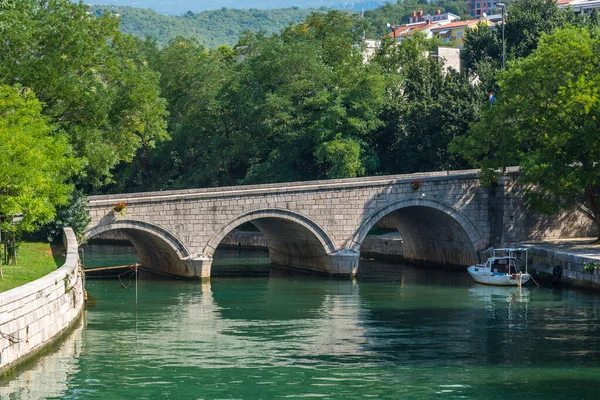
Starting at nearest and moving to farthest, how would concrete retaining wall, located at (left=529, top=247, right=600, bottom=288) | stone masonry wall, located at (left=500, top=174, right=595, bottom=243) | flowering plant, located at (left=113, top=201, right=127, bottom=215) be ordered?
concrete retaining wall, located at (left=529, top=247, right=600, bottom=288), flowering plant, located at (left=113, top=201, right=127, bottom=215), stone masonry wall, located at (left=500, top=174, right=595, bottom=243)

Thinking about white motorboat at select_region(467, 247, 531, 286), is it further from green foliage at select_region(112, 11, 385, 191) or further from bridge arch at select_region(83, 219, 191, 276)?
bridge arch at select_region(83, 219, 191, 276)

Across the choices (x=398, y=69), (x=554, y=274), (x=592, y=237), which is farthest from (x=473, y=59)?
(x=554, y=274)

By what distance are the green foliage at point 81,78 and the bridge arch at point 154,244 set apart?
2.55 m

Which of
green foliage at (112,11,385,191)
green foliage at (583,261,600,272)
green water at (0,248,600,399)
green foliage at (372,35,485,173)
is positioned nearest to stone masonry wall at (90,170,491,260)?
green water at (0,248,600,399)

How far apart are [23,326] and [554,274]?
26307 millimetres

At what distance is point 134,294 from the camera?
142 feet

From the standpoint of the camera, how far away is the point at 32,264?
1426 inches

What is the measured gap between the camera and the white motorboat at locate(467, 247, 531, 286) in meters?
46.7

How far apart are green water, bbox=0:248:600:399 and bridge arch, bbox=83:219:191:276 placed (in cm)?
136

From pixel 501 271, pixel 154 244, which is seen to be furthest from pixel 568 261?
pixel 154 244

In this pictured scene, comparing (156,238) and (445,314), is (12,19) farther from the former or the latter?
(445,314)

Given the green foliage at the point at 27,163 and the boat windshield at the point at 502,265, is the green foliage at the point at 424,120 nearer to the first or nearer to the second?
the boat windshield at the point at 502,265

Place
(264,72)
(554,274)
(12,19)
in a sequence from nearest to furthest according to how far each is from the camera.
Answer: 1. (12,19)
2. (554,274)
3. (264,72)

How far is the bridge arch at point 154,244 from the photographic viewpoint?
45656 millimetres
